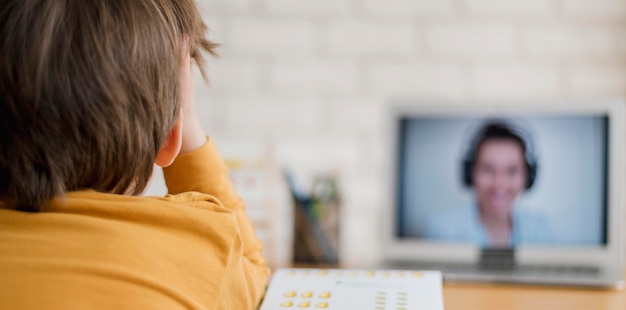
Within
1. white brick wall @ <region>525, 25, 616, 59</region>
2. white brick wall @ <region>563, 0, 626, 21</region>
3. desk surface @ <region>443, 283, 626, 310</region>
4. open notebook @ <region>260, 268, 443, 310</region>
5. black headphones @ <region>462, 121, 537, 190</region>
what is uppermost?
white brick wall @ <region>563, 0, 626, 21</region>

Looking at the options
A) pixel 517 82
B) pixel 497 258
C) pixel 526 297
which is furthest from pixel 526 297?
pixel 517 82

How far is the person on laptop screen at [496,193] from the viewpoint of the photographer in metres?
1.33

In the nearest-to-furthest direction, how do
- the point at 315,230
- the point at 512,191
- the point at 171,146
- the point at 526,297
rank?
1. the point at 171,146
2. the point at 526,297
3. the point at 512,191
4. the point at 315,230

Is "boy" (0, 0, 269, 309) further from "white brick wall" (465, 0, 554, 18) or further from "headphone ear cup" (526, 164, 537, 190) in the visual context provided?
"white brick wall" (465, 0, 554, 18)

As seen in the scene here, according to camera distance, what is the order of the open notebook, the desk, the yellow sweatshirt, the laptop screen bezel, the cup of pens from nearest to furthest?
1. the yellow sweatshirt
2. the open notebook
3. the desk
4. the laptop screen bezel
5. the cup of pens

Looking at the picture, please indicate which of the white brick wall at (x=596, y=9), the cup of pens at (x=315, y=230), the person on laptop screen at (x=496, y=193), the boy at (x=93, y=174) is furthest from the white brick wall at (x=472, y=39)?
the boy at (x=93, y=174)

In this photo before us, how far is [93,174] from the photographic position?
0.68m

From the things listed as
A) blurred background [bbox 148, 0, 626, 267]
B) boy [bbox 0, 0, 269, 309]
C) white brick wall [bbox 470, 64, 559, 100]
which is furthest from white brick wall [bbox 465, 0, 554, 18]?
boy [bbox 0, 0, 269, 309]

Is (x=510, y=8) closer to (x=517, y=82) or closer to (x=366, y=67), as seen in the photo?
(x=517, y=82)

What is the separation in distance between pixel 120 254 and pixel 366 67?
1.16 m

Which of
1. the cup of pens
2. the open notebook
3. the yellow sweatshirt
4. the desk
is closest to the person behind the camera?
the yellow sweatshirt

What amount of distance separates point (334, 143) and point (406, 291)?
945 mm

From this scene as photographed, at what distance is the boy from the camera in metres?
0.61

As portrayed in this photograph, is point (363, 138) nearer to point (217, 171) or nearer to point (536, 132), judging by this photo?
point (536, 132)
